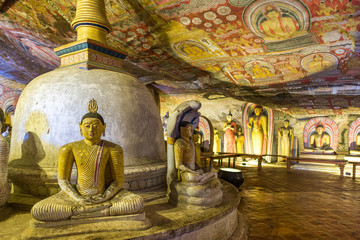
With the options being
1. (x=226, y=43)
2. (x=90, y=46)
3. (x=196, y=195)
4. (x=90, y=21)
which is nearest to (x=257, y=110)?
(x=226, y=43)

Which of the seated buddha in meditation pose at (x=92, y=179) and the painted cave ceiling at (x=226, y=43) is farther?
the painted cave ceiling at (x=226, y=43)

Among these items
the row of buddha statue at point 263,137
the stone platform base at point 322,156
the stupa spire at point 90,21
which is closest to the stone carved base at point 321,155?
the stone platform base at point 322,156

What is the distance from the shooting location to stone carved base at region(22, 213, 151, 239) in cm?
203

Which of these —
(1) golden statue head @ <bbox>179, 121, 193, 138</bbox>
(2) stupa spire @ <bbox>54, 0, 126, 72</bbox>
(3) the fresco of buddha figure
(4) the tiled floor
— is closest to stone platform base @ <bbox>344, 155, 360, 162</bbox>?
(4) the tiled floor

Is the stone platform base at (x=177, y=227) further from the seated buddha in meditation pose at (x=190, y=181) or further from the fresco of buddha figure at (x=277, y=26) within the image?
the fresco of buddha figure at (x=277, y=26)

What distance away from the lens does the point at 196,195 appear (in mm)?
2926

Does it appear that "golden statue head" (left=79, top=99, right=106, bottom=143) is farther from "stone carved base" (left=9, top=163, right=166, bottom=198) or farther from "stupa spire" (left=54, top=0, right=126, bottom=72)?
"stupa spire" (left=54, top=0, right=126, bottom=72)

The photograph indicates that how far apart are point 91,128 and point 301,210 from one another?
4183 mm

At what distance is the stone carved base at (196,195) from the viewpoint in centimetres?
291

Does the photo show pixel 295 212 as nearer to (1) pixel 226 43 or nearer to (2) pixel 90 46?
(2) pixel 90 46

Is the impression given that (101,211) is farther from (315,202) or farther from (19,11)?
(19,11)

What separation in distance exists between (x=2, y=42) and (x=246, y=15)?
8.63 m

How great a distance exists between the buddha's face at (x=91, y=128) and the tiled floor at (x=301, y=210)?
2.49 meters

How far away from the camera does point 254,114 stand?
13445mm
